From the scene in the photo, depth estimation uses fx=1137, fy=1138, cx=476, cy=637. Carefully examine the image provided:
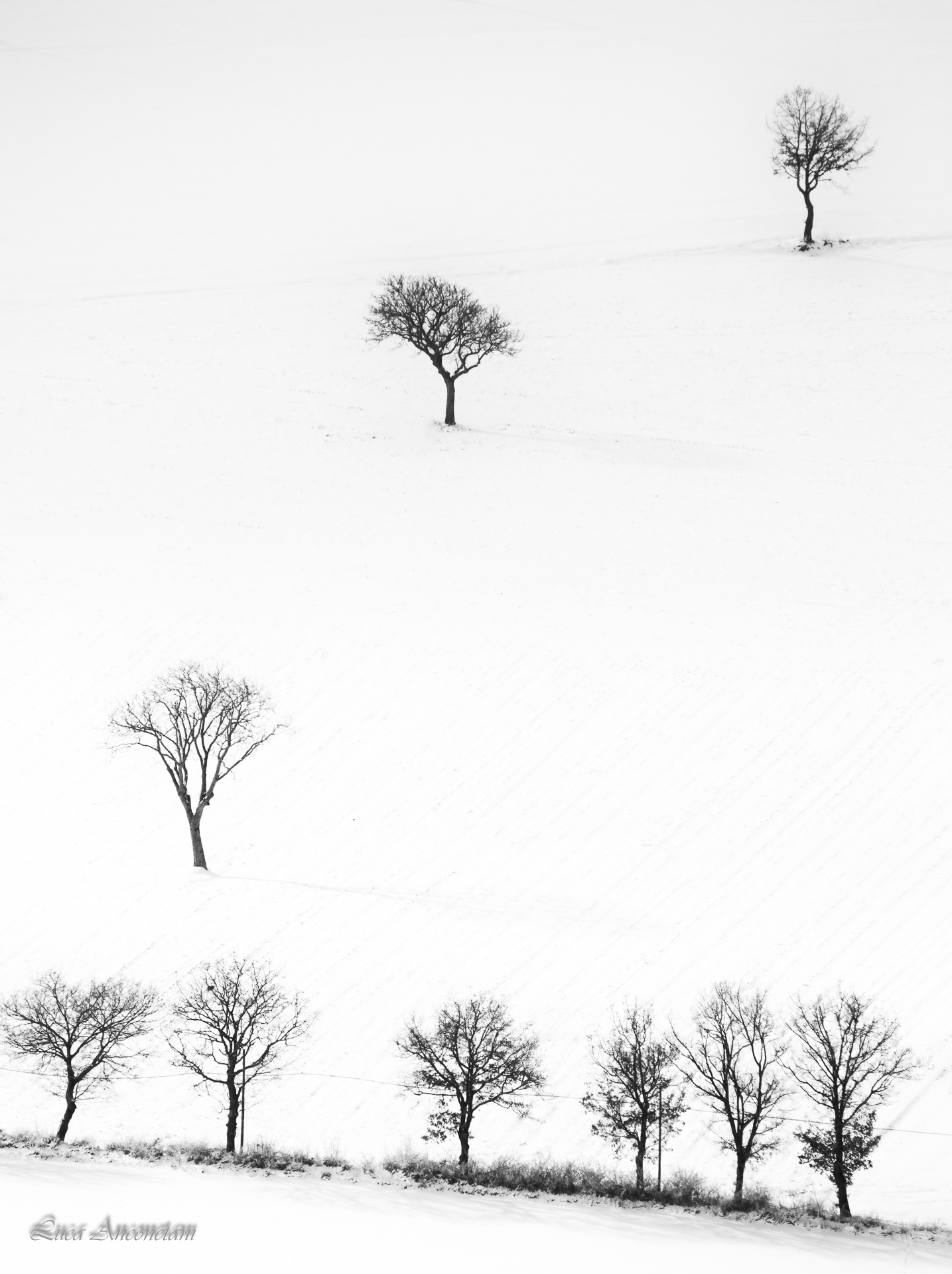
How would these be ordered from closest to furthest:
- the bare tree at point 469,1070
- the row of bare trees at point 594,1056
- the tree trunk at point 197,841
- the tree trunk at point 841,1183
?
the tree trunk at point 841,1183, the row of bare trees at point 594,1056, the bare tree at point 469,1070, the tree trunk at point 197,841

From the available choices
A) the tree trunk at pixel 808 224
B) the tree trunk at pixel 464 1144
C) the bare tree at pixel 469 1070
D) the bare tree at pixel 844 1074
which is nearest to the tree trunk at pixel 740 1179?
the bare tree at pixel 844 1074

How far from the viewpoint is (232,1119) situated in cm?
2636

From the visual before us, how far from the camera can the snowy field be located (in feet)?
97.8

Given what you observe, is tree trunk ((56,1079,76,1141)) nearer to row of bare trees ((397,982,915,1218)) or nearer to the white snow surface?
→ the white snow surface

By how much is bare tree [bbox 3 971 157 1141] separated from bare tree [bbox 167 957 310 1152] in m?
1.11

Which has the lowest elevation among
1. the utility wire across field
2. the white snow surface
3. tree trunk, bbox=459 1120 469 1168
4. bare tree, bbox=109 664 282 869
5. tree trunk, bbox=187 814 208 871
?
the white snow surface

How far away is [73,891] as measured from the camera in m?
34.0

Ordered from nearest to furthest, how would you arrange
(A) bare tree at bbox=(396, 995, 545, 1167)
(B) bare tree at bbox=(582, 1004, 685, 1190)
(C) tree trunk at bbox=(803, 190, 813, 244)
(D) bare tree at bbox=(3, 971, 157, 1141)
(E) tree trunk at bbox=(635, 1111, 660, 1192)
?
(E) tree trunk at bbox=(635, 1111, 660, 1192)
(B) bare tree at bbox=(582, 1004, 685, 1190)
(A) bare tree at bbox=(396, 995, 545, 1167)
(D) bare tree at bbox=(3, 971, 157, 1141)
(C) tree trunk at bbox=(803, 190, 813, 244)

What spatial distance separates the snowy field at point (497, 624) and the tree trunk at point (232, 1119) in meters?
0.95

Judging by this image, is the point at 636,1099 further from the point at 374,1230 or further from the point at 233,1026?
the point at 233,1026

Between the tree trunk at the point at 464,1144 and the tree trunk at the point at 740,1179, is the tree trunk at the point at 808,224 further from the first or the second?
the tree trunk at the point at 464,1144

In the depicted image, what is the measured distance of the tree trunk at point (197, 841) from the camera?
3460 cm

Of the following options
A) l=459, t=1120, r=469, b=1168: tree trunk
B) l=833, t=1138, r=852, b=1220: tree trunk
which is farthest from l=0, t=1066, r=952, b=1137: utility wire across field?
l=833, t=1138, r=852, b=1220: tree trunk

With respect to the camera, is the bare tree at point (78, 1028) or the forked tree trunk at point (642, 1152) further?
the bare tree at point (78, 1028)
